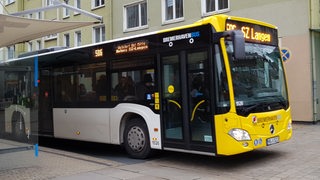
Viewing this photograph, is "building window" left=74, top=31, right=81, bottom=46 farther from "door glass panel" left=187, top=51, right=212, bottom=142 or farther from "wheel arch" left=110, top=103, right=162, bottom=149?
"door glass panel" left=187, top=51, right=212, bottom=142

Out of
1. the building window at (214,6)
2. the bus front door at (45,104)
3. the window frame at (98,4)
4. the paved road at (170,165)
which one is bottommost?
the paved road at (170,165)

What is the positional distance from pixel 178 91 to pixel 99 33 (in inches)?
736

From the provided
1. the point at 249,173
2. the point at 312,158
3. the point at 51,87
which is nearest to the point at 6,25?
the point at 51,87

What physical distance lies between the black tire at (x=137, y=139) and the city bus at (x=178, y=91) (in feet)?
0.07

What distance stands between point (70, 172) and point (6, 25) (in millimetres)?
3106

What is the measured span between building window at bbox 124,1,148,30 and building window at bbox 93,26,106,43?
2571 millimetres

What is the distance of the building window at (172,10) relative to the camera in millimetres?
20406

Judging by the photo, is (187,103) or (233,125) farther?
(187,103)

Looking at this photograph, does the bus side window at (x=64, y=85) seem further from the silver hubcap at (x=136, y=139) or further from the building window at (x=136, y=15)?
the building window at (x=136, y=15)

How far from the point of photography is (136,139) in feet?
30.9

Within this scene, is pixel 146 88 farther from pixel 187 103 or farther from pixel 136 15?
pixel 136 15

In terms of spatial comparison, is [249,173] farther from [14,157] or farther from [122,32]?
[122,32]

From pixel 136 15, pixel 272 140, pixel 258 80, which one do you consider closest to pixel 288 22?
pixel 258 80

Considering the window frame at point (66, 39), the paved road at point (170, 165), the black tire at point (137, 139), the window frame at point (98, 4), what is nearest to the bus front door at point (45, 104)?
the paved road at point (170, 165)
